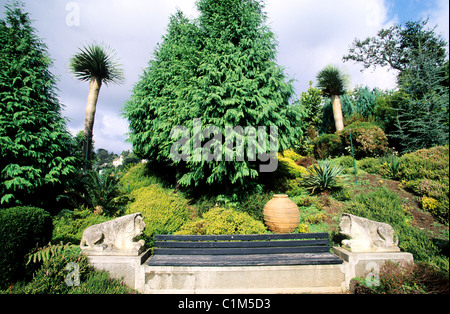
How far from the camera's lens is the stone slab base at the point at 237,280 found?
149 inches

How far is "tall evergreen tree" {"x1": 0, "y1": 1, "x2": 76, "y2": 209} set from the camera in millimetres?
5375

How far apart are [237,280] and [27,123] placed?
7.29 meters

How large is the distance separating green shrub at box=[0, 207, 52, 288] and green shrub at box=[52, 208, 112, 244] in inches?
76.8

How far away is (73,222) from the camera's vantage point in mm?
6438

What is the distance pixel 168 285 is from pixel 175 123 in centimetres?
591

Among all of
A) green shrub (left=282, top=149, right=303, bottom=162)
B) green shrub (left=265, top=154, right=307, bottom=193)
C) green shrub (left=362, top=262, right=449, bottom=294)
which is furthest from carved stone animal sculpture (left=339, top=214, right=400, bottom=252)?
green shrub (left=282, top=149, right=303, bottom=162)

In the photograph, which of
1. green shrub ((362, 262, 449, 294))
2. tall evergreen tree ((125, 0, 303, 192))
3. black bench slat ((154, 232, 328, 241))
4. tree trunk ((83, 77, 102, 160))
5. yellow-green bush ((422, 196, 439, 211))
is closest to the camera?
green shrub ((362, 262, 449, 294))

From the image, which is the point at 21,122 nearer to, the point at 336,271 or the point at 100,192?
the point at 100,192

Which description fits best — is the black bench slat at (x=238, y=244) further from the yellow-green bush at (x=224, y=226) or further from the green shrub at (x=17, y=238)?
the green shrub at (x=17, y=238)

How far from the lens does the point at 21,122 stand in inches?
214

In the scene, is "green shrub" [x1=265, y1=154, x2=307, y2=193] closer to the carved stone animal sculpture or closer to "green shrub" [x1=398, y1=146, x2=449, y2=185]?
"green shrub" [x1=398, y1=146, x2=449, y2=185]

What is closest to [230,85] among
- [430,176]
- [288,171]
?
[288,171]

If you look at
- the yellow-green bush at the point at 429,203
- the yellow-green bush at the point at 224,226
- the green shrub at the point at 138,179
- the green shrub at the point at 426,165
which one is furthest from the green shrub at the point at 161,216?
the green shrub at the point at 426,165

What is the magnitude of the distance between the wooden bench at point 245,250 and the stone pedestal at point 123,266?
31 cm
